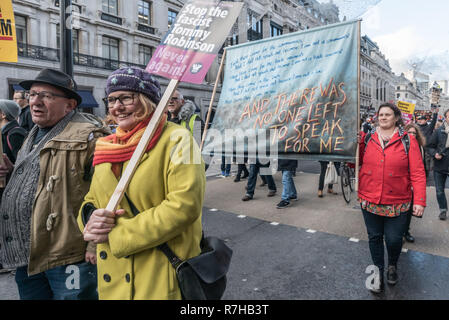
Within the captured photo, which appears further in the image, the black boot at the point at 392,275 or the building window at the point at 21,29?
the building window at the point at 21,29

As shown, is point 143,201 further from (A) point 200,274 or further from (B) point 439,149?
(B) point 439,149

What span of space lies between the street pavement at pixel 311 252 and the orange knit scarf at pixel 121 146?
6.41 ft

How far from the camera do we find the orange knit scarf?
1587 mm

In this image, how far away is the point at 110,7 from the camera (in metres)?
21.2

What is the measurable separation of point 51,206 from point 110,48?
2202 centimetres

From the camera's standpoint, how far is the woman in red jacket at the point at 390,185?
2996mm

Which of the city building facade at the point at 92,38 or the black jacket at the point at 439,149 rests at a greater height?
the city building facade at the point at 92,38

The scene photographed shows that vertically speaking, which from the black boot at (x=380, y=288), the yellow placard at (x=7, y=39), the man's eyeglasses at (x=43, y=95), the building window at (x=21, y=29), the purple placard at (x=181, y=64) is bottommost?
the black boot at (x=380, y=288)

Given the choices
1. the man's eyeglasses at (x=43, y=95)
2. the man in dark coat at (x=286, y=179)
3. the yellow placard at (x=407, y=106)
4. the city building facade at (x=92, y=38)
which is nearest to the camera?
the man's eyeglasses at (x=43, y=95)

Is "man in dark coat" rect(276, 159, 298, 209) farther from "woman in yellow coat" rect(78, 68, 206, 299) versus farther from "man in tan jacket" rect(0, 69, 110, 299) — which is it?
"woman in yellow coat" rect(78, 68, 206, 299)

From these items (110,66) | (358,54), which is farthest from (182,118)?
(110,66)

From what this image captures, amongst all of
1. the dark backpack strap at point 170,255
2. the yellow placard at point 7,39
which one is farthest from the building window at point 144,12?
the dark backpack strap at point 170,255

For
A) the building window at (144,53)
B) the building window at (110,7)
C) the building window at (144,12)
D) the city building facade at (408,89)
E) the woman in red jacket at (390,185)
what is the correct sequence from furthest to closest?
the building window at (144,53)
the building window at (144,12)
the building window at (110,7)
the city building facade at (408,89)
the woman in red jacket at (390,185)

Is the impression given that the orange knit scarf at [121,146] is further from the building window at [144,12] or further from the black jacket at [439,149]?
the building window at [144,12]
